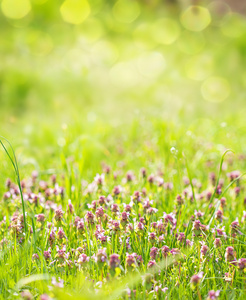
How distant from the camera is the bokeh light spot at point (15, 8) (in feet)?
24.2

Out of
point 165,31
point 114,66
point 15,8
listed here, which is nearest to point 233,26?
point 165,31

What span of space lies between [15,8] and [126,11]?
252 centimetres

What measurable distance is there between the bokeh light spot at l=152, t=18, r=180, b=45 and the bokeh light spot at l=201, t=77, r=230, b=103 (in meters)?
1.66

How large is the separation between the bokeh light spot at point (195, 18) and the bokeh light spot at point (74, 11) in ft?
7.10

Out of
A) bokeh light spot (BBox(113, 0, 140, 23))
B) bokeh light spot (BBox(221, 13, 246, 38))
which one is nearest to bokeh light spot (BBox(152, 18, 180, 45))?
bokeh light spot (BBox(113, 0, 140, 23))

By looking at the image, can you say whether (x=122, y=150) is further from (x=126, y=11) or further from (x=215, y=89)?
(x=126, y=11)

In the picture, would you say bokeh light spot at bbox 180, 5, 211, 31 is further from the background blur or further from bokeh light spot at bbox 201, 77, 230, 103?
bokeh light spot at bbox 201, 77, 230, 103

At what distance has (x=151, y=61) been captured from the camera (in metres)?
7.04

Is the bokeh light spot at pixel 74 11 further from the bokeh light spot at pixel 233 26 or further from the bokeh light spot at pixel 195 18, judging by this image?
the bokeh light spot at pixel 233 26

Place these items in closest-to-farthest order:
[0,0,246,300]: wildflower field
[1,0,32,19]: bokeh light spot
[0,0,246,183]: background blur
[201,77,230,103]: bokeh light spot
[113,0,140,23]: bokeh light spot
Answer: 1. [0,0,246,300]: wildflower field
2. [0,0,246,183]: background blur
3. [201,77,230,103]: bokeh light spot
4. [1,0,32,19]: bokeh light spot
5. [113,0,140,23]: bokeh light spot

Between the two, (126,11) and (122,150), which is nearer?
(122,150)

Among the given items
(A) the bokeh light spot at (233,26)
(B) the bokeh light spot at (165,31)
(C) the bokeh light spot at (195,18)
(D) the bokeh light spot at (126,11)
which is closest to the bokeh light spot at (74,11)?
(D) the bokeh light spot at (126,11)

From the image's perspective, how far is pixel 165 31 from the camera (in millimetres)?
8008

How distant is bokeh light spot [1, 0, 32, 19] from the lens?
290 inches
